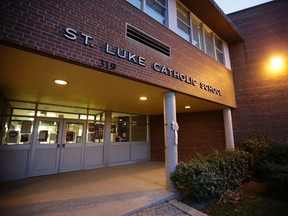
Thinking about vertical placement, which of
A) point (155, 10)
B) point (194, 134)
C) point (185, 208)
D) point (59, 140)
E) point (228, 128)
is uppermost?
point (155, 10)

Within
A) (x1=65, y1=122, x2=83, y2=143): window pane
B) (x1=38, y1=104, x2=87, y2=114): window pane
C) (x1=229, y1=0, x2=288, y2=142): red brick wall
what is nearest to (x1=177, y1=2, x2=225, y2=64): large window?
(x1=229, y1=0, x2=288, y2=142): red brick wall

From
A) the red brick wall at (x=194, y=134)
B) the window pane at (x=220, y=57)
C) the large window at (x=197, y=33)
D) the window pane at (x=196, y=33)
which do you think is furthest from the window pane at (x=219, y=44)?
the red brick wall at (x=194, y=134)

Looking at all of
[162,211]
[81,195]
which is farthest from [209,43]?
A: [81,195]

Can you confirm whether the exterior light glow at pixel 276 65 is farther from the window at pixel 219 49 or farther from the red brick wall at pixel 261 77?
the window at pixel 219 49

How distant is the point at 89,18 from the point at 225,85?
7.28m

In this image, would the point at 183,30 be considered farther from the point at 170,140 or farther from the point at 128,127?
the point at 128,127

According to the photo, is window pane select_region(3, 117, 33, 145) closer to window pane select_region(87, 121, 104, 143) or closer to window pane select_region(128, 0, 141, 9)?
window pane select_region(87, 121, 104, 143)

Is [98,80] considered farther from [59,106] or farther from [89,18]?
[59,106]

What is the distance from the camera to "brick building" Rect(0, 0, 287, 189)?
119 inches

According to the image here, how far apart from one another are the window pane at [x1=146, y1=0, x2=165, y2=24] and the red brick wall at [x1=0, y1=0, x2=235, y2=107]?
0.57 metres

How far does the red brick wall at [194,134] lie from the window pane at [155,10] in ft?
20.3

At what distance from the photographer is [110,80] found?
4.16 meters

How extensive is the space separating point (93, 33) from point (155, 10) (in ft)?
10.1

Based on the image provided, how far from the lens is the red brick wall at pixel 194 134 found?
30.2ft
